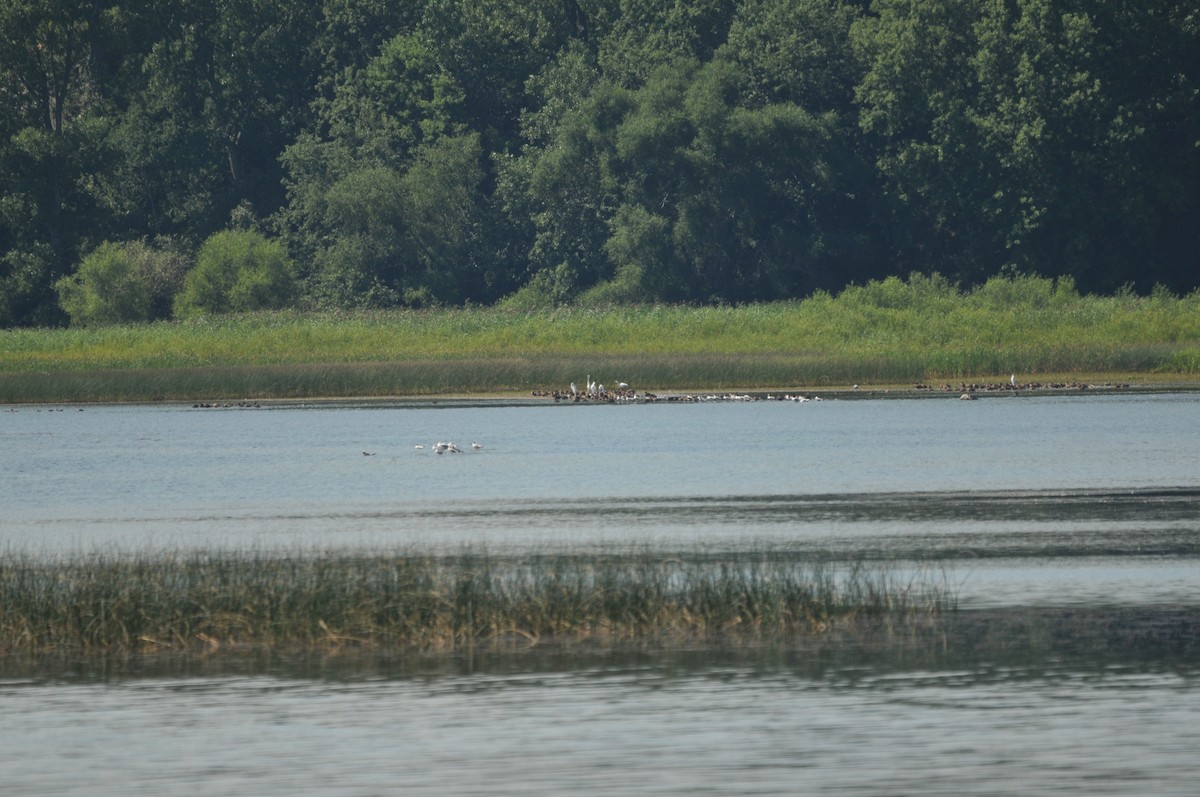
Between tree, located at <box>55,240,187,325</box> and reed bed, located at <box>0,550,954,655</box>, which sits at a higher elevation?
tree, located at <box>55,240,187,325</box>

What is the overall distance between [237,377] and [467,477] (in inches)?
1197

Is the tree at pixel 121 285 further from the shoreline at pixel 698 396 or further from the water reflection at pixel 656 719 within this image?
the water reflection at pixel 656 719

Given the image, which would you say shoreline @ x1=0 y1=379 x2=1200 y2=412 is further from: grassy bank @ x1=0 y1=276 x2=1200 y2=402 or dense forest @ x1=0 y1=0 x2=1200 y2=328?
dense forest @ x1=0 y1=0 x2=1200 y2=328

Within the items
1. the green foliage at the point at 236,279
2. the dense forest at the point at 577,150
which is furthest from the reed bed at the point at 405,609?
the green foliage at the point at 236,279

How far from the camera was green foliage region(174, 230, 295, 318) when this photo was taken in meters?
91.0

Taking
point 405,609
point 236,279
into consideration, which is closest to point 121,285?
point 236,279

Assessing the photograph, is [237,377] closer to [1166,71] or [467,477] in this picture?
[467,477]

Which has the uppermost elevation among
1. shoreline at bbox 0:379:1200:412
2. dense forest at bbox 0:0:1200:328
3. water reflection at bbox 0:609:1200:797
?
dense forest at bbox 0:0:1200:328

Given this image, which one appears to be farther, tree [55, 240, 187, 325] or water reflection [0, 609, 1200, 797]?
tree [55, 240, 187, 325]

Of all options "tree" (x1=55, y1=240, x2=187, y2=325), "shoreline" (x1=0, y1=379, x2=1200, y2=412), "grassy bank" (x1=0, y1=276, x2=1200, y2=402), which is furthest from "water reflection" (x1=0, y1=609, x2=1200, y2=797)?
"tree" (x1=55, y1=240, x2=187, y2=325)

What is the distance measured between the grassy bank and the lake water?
18.9 meters

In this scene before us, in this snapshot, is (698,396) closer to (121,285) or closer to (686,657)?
(121,285)

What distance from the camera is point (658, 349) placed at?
70250 millimetres

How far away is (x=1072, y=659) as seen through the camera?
1827 centimetres
